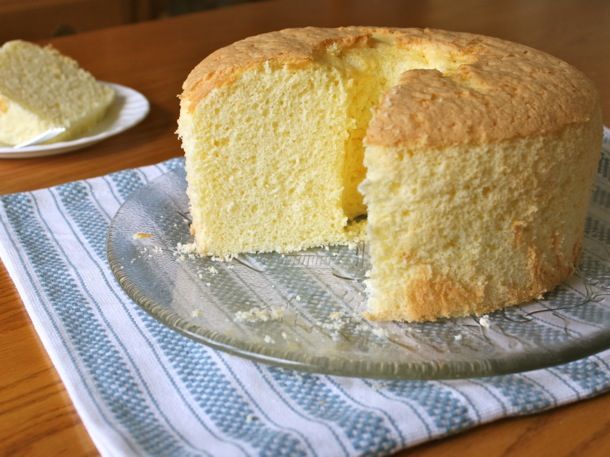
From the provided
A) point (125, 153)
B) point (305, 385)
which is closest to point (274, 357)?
point (305, 385)

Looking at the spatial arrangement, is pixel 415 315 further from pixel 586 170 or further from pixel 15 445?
pixel 15 445

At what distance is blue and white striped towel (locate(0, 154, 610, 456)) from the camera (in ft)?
3.73

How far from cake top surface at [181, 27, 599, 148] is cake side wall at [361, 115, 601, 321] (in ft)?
0.09

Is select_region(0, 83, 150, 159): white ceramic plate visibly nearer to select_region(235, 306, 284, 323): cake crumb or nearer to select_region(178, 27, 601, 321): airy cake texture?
select_region(178, 27, 601, 321): airy cake texture

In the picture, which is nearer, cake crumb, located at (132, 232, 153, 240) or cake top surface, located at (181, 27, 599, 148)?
cake top surface, located at (181, 27, 599, 148)

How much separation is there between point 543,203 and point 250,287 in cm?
55

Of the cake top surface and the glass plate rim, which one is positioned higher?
the cake top surface

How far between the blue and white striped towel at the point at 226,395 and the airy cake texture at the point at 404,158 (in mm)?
221

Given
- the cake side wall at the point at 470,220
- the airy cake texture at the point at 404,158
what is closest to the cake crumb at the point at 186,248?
the airy cake texture at the point at 404,158

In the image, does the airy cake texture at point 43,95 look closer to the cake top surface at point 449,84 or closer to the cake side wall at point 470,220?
the cake top surface at point 449,84

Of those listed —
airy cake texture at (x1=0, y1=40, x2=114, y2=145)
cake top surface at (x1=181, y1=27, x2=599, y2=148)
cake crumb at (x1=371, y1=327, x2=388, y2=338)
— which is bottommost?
cake crumb at (x1=371, y1=327, x2=388, y2=338)

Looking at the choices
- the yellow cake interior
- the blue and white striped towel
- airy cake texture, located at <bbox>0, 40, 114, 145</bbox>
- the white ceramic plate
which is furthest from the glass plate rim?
airy cake texture, located at <bbox>0, 40, 114, 145</bbox>

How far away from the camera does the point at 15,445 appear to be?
1170 millimetres

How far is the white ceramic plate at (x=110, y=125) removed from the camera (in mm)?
2151
